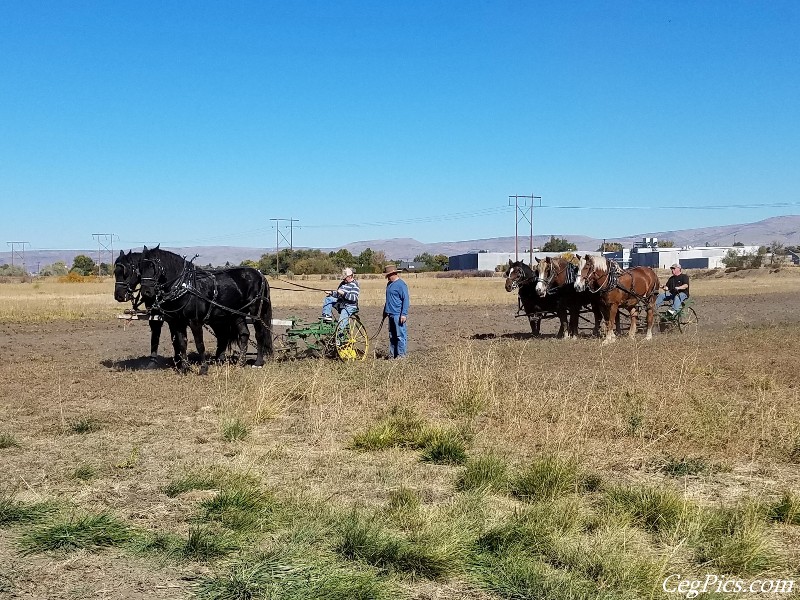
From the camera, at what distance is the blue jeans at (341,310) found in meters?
14.7

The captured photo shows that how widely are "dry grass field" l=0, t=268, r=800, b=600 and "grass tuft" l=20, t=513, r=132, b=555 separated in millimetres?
13

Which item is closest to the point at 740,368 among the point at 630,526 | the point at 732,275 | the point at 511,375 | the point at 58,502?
the point at 511,375

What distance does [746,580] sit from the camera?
462cm

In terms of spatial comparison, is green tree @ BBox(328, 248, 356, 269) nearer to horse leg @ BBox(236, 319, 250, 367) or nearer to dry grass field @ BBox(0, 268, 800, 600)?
horse leg @ BBox(236, 319, 250, 367)

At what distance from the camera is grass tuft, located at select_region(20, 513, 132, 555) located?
5.12 metres

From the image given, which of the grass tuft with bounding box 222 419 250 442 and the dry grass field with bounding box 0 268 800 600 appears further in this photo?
the grass tuft with bounding box 222 419 250 442

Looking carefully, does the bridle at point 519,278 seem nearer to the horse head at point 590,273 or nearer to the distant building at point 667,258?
the horse head at point 590,273

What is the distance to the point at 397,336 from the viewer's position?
15.2 m

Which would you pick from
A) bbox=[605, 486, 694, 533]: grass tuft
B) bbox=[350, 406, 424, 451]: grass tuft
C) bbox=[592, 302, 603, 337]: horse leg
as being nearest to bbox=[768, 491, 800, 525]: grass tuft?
bbox=[605, 486, 694, 533]: grass tuft

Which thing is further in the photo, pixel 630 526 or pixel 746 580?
pixel 630 526

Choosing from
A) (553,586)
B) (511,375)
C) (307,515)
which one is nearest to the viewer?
(553,586)

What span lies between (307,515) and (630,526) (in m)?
2.21

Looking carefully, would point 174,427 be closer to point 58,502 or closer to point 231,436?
point 231,436

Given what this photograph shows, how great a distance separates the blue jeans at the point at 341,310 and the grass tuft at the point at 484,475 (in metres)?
8.07
